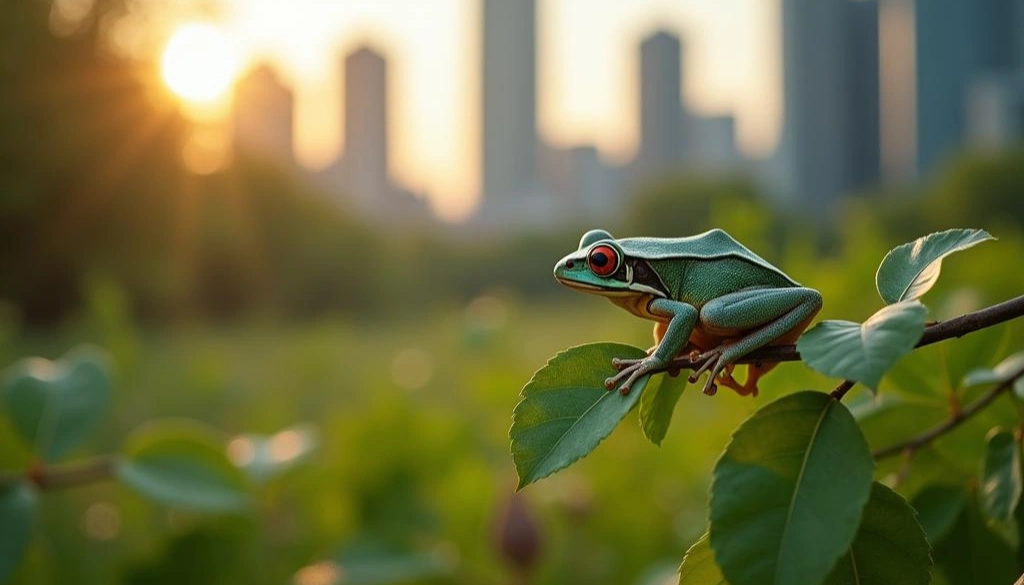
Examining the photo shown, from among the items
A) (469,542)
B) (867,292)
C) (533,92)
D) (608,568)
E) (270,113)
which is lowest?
(608,568)

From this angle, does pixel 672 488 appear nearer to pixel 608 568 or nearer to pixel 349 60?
pixel 608 568

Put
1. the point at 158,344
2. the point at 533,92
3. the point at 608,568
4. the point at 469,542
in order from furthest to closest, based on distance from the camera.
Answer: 1. the point at 533,92
2. the point at 158,344
3. the point at 608,568
4. the point at 469,542

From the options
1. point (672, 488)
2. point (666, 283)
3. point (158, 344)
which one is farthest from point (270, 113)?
point (666, 283)

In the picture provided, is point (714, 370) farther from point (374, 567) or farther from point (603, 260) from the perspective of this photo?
point (374, 567)

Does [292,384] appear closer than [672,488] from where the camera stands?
No

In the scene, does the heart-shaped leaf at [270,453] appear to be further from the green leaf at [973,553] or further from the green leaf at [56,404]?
the green leaf at [973,553]

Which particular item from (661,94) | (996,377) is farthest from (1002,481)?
(661,94)

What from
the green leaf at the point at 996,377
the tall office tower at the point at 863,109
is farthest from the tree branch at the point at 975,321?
the tall office tower at the point at 863,109
